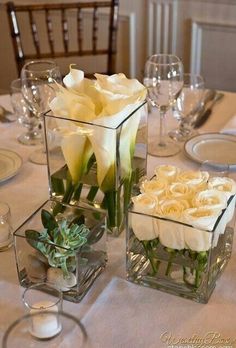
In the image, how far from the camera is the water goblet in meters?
1.40

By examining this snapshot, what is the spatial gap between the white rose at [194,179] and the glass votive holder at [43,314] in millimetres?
270

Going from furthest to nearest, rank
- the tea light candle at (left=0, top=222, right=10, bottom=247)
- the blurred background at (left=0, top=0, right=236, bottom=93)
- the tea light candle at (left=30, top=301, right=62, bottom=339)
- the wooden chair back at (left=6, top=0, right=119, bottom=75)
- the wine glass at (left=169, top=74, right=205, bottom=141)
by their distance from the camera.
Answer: the blurred background at (left=0, top=0, right=236, bottom=93) → the wooden chair back at (left=6, top=0, right=119, bottom=75) → the wine glass at (left=169, top=74, right=205, bottom=141) → the tea light candle at (left=0, top=222, right=10, bottom=247) → the tea light candle at (left=30, top=301, right=62, bottom=339)

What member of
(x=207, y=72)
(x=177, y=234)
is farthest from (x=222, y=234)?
(x=207, y=72)

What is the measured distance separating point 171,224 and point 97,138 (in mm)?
219

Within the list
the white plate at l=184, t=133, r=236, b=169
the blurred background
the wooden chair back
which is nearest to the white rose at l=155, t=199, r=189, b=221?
the white plate at l=184, t=133, r=236, b=169

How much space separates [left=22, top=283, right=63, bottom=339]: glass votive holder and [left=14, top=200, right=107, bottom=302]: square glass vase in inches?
1.5

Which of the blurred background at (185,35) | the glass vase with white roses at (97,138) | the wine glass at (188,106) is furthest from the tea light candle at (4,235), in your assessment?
the blurred background at (185,35)

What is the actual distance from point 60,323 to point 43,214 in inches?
7.4

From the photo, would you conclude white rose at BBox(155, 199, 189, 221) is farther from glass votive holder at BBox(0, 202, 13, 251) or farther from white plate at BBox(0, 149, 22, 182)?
white plate at BBox(0, 149, 22, 182)

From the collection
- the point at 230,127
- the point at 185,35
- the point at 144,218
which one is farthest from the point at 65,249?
the point at 185,35

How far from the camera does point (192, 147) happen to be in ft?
4.33

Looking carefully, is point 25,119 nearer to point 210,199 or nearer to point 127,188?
point 127,188

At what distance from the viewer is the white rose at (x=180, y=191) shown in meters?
0.85

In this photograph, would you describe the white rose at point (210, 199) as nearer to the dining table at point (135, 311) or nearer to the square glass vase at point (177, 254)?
the square glass vase at point (177, 254)
